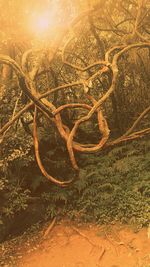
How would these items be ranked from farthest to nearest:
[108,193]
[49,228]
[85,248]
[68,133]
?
[108,193], [49,228], [68,133], [85,248]

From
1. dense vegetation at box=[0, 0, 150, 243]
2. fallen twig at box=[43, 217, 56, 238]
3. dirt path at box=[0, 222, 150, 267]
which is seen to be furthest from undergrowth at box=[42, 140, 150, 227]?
dirt path at box=[0, 222, 150, 267]

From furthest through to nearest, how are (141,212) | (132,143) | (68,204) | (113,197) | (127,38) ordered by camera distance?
(132,143) → (127,38) → (68,204) → (113,197) → (141,212)

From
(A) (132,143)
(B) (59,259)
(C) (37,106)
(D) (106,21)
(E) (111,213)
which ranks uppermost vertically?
(D) (106,21)

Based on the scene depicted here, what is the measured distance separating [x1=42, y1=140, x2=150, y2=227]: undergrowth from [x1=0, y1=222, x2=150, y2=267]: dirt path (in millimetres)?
256

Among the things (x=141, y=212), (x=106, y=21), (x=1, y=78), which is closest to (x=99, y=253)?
(x=141, y=212)

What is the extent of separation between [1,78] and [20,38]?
90 cm

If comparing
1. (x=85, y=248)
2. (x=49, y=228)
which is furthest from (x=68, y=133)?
(x=85, y=248)

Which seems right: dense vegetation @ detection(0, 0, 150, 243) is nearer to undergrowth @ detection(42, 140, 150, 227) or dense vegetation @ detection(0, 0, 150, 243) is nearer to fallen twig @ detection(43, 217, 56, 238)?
undergrowth @ detection(42, 140, 150, 227)

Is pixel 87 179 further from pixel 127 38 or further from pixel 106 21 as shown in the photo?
pixel 106 21

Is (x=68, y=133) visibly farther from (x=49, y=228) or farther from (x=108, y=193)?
(x=49, y=228)

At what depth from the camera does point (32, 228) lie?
6379mm

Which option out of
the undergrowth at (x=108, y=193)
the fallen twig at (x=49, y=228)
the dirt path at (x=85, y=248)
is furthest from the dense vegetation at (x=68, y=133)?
the dirt path at (x=85, y=248)

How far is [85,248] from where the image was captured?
18.6 feet

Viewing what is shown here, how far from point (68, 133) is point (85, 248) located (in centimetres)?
203
